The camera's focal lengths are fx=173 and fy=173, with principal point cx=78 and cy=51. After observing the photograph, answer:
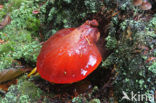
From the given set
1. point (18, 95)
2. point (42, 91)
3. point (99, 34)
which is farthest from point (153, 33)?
point (18, 95)

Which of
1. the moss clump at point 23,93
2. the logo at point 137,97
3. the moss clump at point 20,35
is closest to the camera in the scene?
the logo at point 137,97

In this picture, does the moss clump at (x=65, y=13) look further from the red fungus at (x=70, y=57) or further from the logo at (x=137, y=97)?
the logo at (x=137, y=97)

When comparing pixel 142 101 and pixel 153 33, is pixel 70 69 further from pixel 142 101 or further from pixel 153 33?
pixel 153 33

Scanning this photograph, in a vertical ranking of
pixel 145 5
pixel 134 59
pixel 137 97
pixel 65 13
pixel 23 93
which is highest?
pixel 145 5

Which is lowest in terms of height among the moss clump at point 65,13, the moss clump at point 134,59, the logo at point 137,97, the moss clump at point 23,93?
the moss clump at point 23,93

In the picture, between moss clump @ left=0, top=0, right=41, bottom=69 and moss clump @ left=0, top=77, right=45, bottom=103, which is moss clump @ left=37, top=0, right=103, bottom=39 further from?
moss clump @ left=0, top=77, right=45, bottom=103

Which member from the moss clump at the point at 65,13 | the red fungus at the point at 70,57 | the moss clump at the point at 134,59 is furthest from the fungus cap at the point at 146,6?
the red fungus at the point at 70,57

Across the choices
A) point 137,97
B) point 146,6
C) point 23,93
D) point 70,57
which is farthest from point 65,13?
point 137,97

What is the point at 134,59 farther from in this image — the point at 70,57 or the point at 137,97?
the point at 70,57
